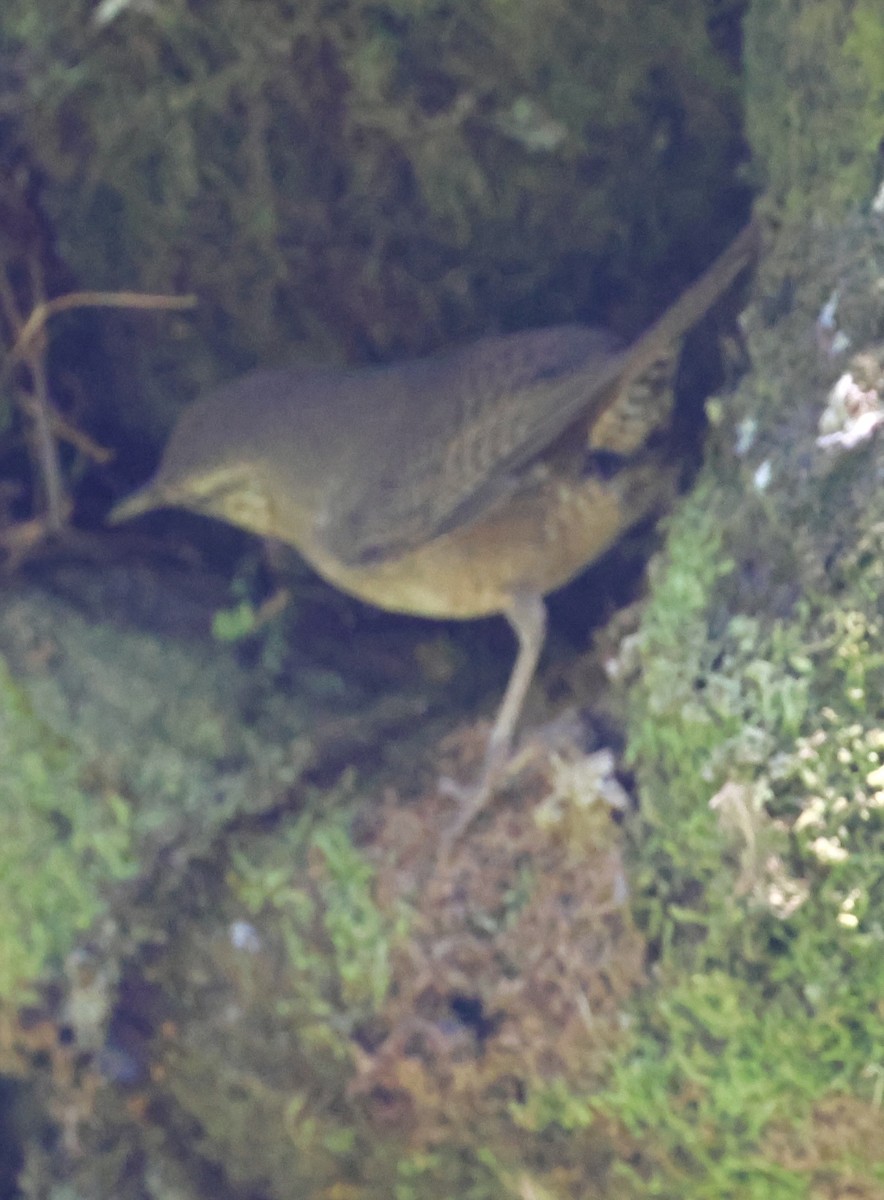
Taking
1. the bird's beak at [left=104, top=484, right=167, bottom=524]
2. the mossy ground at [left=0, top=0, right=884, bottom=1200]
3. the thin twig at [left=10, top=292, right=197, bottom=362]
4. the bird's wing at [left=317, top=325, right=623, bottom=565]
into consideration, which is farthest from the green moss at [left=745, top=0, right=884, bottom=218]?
the bird's beak at [left=104, top=484, right=167, bottom=524]

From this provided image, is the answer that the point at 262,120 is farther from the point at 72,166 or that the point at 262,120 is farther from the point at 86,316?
the point at 86,316

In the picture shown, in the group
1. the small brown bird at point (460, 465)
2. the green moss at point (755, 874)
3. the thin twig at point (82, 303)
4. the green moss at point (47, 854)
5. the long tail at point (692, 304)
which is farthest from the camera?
the thin twig at point (82, 303)

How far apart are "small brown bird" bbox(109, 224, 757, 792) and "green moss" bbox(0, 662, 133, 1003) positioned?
2.42 ft

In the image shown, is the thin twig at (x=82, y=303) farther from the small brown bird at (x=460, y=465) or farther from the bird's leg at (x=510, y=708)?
the bird's leg at (x=510, y=708)

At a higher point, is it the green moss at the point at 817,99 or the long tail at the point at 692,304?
the green moss at the point at 817,99

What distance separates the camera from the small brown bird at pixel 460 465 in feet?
9.95

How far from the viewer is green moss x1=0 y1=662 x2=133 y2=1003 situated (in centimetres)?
315

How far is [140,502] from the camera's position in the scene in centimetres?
357

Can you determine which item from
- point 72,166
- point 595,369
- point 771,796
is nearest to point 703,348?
point 595,369

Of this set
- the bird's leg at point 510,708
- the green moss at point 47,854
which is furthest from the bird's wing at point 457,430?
the green moss at point 47,854

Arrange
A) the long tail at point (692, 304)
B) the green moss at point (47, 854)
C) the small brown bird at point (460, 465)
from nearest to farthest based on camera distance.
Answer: the long tail at point (692, 304) → the small brown bird at point (460, 465) → the green moss at point (47, 854)

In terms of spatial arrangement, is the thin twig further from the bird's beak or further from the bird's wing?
the bird's wing

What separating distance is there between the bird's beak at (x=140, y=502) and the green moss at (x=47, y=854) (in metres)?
0.66

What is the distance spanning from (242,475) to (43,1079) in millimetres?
1557
